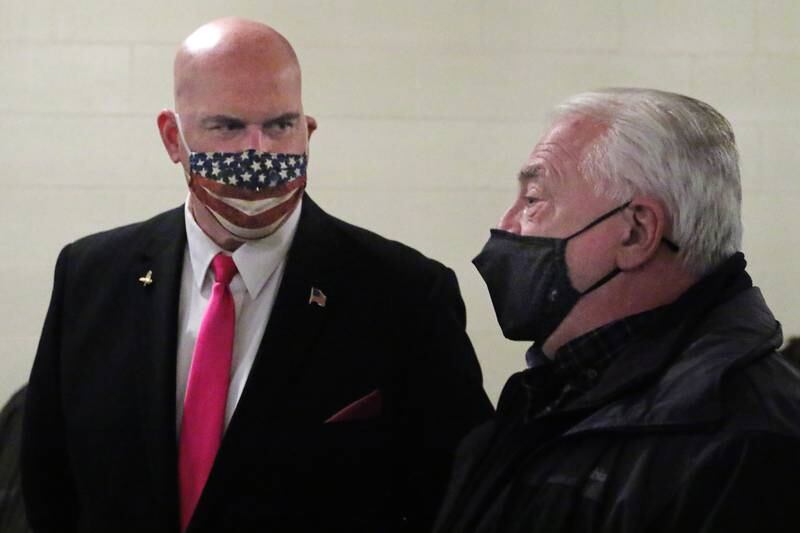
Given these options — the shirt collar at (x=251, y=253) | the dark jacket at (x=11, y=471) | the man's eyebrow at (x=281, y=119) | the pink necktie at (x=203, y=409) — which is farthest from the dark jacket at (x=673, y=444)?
the dark jacket at (x=11, y=471)

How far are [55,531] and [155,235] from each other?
0.52 metres

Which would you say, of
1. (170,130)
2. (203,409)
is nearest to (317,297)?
(203,409)

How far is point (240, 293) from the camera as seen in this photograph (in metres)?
2.00

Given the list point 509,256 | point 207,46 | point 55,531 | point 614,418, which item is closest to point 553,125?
point 509,256

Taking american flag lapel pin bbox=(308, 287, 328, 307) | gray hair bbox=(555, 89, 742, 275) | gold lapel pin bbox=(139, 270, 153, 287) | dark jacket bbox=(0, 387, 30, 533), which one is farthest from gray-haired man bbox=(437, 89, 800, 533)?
dark jacket bbox=(0, 387, 30, 533)

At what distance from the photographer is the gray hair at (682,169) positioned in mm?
1564

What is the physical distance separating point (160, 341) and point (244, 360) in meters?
0.13

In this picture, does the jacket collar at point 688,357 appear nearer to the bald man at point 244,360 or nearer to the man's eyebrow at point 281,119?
the bald man at point 244,360

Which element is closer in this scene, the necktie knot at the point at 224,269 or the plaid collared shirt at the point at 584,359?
the plaid collared shirt at the point at 584,359

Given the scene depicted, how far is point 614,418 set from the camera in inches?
58.1

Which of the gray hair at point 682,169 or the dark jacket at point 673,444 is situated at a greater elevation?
the gray hair at point 682,169

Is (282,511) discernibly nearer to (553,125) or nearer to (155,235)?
(155,235)

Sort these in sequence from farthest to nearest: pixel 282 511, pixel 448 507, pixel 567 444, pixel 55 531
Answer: pixel 55 531, pixel 282 511, pixel 448 507, pixel 567 444

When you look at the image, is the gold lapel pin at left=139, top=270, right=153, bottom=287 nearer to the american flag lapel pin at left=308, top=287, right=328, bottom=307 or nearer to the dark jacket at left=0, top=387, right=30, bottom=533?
the american flag lapel pin at left=308, top=287, right=328, bottom=307
